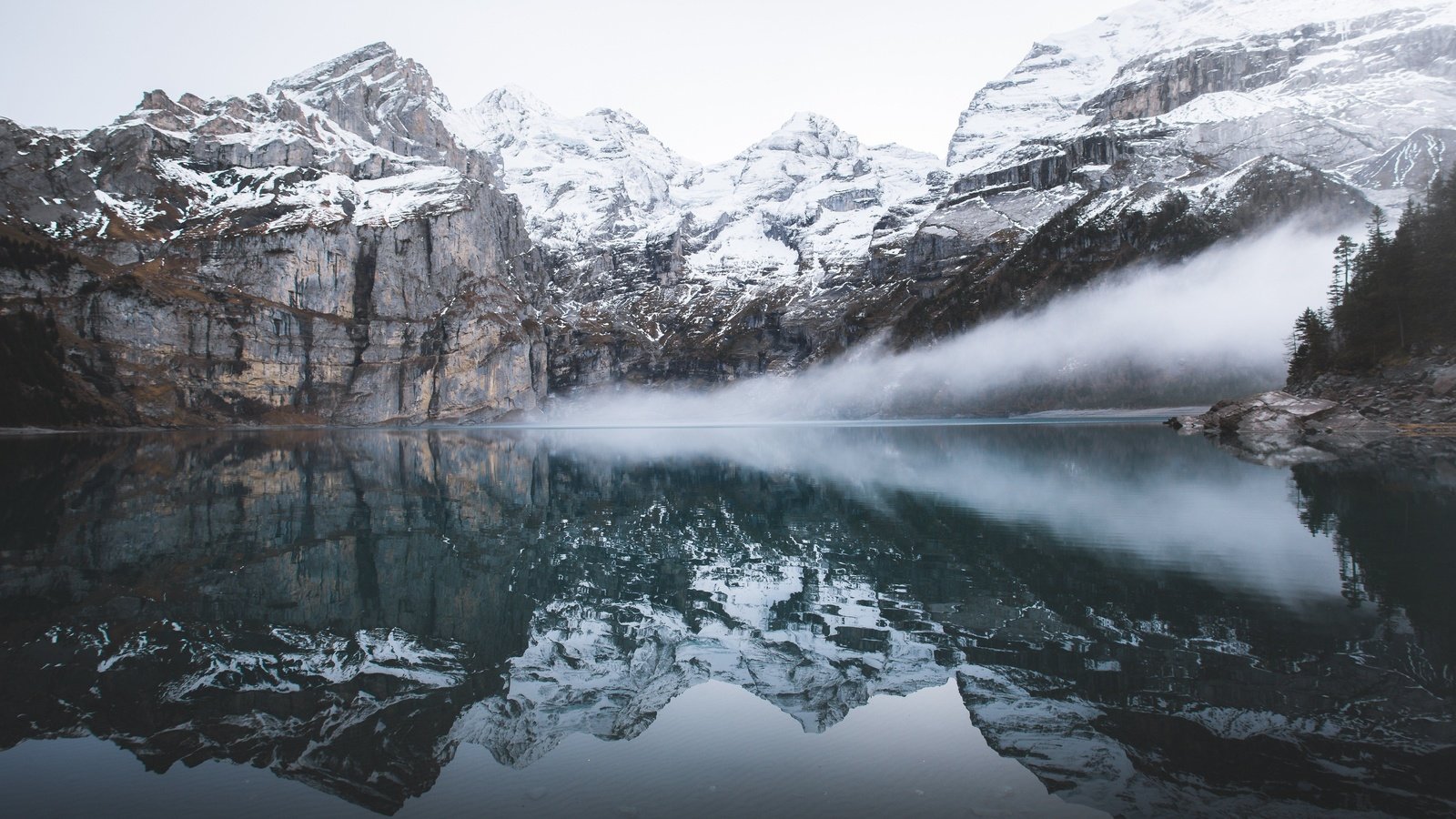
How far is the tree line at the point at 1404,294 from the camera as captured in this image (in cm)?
6575

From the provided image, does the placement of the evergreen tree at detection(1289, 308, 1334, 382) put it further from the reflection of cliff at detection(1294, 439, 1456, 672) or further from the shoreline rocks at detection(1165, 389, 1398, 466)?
the reflection of cliff at detection(1294, 439, 1456, 672)

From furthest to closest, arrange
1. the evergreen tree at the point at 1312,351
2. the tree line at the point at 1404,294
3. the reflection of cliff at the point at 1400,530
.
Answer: the evergreen tree at the point at 1312,351
the tree line at the point at 1404,294
the reflection of cliff at the point at 1400,530

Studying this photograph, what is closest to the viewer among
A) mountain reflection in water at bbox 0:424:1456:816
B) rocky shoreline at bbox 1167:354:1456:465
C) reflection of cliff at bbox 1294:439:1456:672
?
mountain reflection in water at bbox 0:424:1456:816

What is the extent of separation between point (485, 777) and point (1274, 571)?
21337mm

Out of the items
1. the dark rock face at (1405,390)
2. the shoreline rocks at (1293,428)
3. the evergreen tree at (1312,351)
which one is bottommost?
the shoreline rocks at (1293,428)

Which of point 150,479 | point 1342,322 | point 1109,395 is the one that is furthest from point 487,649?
point 1109,395

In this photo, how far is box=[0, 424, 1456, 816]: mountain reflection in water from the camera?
9336 millimetres

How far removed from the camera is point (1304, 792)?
854 cm

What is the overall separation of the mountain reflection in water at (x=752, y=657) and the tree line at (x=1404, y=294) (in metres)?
48.3

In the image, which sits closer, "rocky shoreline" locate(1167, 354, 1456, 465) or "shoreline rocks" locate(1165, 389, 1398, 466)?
"shoreline rocks" locate(1165, 389, 1398, 466)

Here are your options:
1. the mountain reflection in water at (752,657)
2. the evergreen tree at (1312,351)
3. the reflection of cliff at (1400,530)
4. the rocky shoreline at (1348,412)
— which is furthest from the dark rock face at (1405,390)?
the mountain reflection in water at (752,657)

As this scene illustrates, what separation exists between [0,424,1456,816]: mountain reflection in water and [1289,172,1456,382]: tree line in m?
48.3

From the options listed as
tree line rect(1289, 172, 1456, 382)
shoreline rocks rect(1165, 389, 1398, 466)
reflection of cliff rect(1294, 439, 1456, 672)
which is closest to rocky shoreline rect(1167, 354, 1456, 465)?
shoreline rocks rect(1165, 389, 1398, 466)

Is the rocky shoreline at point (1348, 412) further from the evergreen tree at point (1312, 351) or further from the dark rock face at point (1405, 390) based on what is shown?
the evergreen tree at point (1312, 351)
